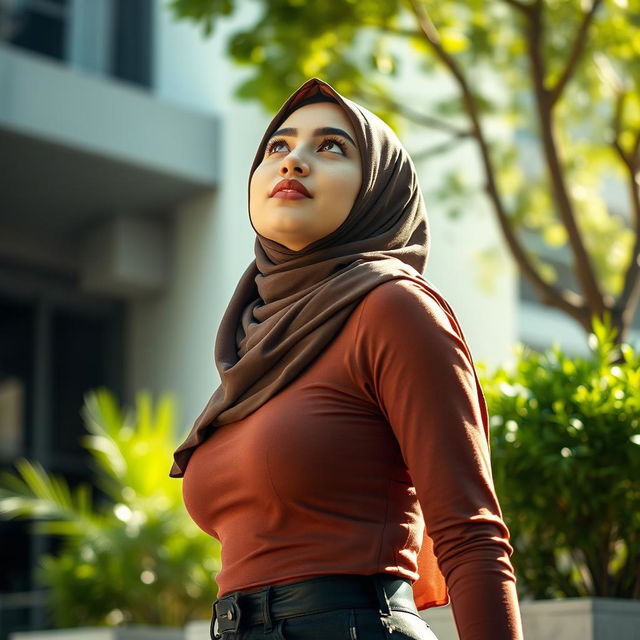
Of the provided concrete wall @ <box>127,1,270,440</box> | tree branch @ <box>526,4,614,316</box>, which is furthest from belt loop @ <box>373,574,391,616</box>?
concrete wall @ <box>127,1,270,440</box>

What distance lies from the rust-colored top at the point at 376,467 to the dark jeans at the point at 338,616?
27 millimetres

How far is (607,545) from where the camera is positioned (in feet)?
13.2

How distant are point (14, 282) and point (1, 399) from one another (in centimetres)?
113

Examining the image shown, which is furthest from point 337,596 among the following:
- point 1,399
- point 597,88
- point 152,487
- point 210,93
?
point 1,399

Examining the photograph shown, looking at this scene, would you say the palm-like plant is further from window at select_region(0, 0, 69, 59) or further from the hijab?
the hijab

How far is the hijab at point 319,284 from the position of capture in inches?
77.9

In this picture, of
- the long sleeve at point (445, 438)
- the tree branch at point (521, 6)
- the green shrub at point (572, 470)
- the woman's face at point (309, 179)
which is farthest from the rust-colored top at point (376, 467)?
the tree branch at point (521, 6)

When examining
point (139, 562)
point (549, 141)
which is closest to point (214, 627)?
point (549, 141)

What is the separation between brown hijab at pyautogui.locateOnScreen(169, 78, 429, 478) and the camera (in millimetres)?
1978

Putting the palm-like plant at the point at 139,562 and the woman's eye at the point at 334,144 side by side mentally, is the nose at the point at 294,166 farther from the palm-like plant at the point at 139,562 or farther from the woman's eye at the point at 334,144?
the palm-like plant at the point at 139,562

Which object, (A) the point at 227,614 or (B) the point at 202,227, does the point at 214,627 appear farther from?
(B) the point at 202,227

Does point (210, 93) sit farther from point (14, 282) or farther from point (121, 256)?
point (14, 282)

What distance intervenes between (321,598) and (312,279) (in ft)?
1.83

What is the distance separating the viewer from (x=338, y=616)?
181 centimetres
